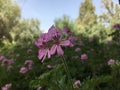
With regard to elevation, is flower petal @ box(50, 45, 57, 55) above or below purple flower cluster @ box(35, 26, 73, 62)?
below

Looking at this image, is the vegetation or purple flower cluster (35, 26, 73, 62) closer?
purple flower cluster (35, 26, 73, 62)

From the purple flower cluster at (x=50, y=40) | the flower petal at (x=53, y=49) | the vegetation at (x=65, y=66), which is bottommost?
the vegetation at (x=65, y=66)

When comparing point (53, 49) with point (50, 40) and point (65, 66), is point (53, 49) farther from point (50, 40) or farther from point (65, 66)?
point (65, 66)

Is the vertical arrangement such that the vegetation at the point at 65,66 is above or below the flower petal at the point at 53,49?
below

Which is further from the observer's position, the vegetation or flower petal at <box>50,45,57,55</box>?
the vegetation

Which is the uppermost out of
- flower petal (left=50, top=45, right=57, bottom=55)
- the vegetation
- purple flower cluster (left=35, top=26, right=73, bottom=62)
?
purple flower cluster (left=35, top=26, right=73, bottom=62)

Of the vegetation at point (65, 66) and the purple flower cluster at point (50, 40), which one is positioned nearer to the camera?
the purple flower cluster at point (50, 40)

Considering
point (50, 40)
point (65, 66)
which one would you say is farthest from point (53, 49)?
point (65, 66)

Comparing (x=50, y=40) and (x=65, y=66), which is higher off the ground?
(x=50, y=40)

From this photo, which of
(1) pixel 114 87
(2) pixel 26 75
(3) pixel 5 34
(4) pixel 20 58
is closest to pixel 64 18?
(3) pixel 5 34

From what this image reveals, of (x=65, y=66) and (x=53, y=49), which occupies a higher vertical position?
(x=53, y=49)

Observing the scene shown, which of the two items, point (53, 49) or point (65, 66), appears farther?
point (65, 66)
